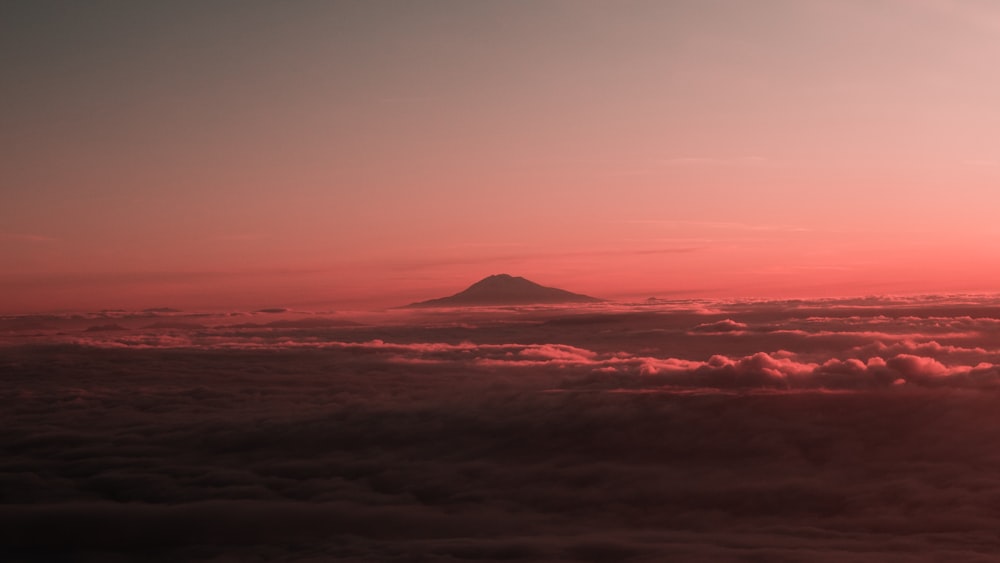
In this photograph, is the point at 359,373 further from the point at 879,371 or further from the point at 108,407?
the point at 879,371

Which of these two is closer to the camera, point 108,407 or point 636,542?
point 636,542

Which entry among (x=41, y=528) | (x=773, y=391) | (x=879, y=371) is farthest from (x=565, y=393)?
(x=41, y=528)

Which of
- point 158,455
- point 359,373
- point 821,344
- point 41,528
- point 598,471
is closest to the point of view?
point 41,528

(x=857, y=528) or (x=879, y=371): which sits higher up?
(x=879, y=371)

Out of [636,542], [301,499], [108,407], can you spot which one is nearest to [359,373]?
[108,407]

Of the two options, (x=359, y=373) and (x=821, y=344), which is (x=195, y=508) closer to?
(x=359, y=373)

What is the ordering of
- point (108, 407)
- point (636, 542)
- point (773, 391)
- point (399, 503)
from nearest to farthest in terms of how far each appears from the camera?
1. point (636, 542)
2. point (399, 503)
3. point (773, 391)
4. point (108, 407)

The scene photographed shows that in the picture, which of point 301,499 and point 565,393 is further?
point 565,393

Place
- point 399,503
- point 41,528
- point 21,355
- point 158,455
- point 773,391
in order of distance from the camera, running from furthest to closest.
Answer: point 21,355 < point 773,391 < point 158,455 < point 399,503 < point 41,528

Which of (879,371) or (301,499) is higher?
(879,371)
